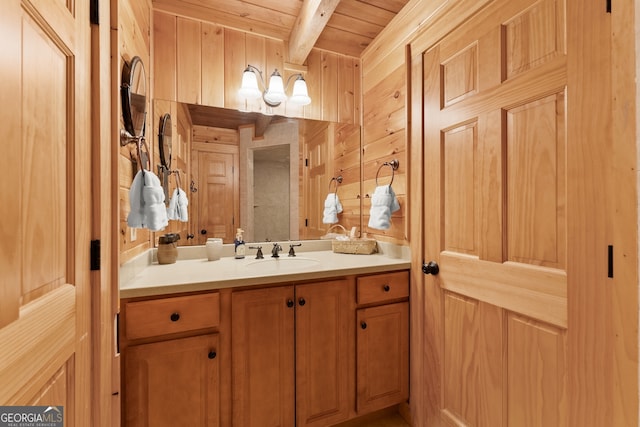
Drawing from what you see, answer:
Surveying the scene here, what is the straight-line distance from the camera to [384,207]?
1.66 metres

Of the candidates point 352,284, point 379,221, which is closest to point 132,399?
point 352,284

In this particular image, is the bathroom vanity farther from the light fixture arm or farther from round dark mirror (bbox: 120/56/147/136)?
the light fixture arm

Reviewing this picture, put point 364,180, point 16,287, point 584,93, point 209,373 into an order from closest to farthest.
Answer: point 16,287, point 584,93, point 209,373, point 364,180

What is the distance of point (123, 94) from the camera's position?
1119 mm

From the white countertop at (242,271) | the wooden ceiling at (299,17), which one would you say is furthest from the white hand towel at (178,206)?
the wooden ceiling at (299,17)

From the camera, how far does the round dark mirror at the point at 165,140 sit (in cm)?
160

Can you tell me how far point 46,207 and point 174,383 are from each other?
0.84 m

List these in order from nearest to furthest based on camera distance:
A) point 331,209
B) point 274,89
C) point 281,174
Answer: point 274,89, point 281,174, point 331,209

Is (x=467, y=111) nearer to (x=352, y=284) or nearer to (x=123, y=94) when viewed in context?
(x=352, y=284)

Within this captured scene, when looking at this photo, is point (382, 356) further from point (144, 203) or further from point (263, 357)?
point (144, 203)

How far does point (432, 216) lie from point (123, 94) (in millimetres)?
1424

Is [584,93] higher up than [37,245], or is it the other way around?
[584,93]

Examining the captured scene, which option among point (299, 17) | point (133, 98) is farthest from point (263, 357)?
point (299, 17)

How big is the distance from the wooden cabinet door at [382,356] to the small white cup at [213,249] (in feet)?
2.81
